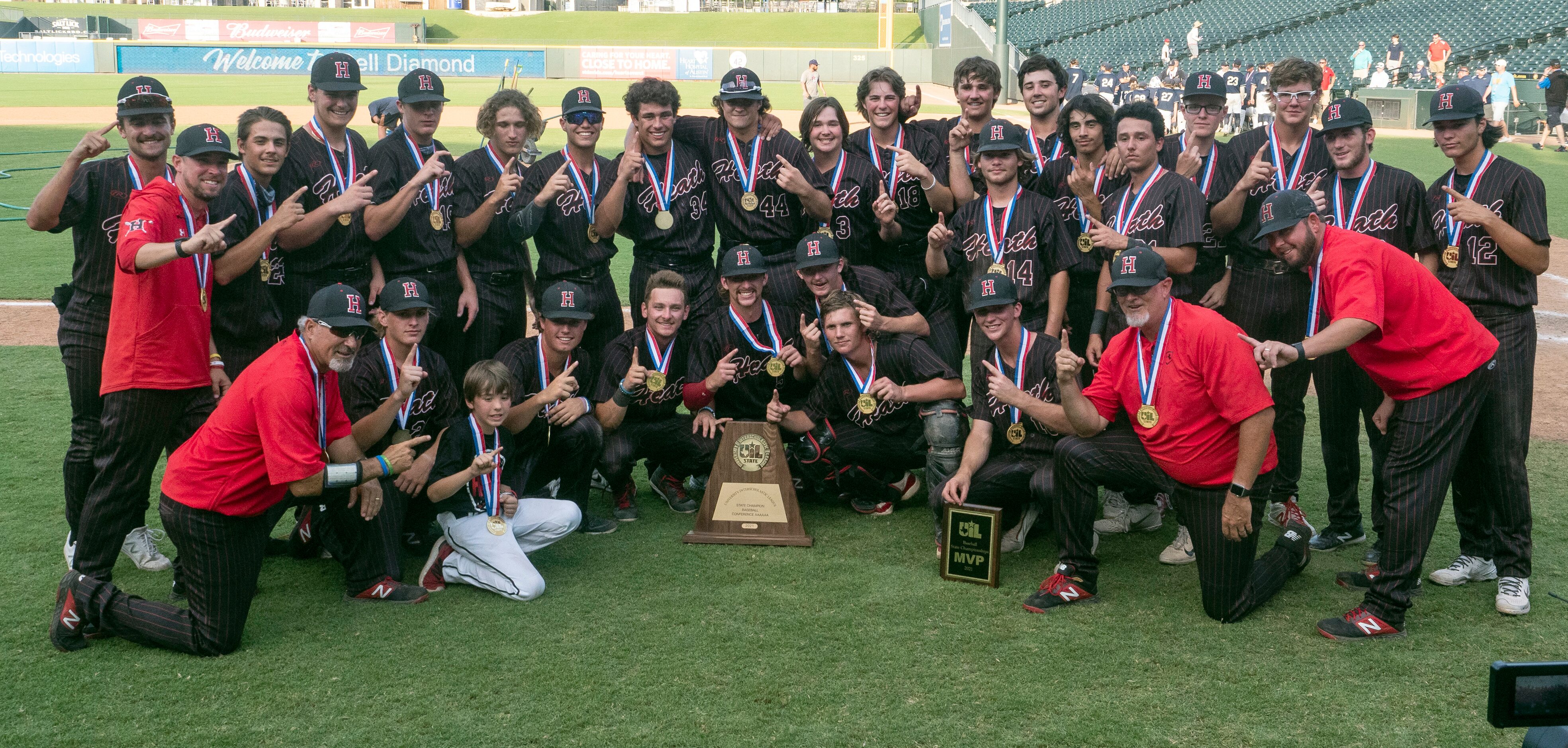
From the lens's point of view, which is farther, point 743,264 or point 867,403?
point 743,264

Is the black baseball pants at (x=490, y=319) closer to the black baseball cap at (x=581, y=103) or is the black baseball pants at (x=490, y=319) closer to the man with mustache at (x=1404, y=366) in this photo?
the black baseball cap at (x=581, y=103)

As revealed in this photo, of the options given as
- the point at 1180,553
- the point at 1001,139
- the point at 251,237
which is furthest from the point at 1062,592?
the point at 251,237

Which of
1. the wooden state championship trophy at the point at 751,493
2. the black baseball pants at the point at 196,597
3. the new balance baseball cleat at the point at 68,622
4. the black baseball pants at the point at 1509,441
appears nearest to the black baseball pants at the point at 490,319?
the wooden state championship trophy at the point at 751,493

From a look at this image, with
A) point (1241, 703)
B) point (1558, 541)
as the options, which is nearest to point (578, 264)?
point (1241, 703)

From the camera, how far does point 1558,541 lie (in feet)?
21.2

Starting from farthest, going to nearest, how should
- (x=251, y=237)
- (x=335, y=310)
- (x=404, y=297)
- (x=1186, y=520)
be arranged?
(x=404, y=297), (x=251, y=237), (x=1186, y=520), (x=335, y=310)

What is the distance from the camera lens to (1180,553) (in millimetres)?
6324

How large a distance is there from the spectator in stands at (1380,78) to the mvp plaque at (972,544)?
33.2 metres

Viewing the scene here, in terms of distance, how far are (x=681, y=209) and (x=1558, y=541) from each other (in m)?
5.45

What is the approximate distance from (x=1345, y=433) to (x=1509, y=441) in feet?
2.85

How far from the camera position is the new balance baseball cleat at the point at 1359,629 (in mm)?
5246

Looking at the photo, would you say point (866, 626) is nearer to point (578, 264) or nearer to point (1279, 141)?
point (578, 264)

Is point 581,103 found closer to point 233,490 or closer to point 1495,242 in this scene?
point 233,490

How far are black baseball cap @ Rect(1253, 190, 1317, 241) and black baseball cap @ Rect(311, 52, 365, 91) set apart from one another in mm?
4880
